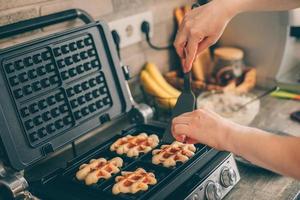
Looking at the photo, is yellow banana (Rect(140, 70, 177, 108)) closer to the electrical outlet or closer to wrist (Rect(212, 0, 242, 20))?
the electrical outlet

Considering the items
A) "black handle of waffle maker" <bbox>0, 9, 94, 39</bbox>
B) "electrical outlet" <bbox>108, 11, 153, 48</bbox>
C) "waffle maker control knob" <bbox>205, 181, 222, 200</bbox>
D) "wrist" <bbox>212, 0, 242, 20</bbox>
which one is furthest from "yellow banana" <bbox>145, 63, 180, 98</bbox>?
"waffle maker control knob" <bbox>205, 181, 222, 200</bbox>

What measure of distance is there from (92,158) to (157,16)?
2.72ft

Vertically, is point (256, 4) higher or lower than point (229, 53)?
higher

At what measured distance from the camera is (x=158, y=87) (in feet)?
5.58

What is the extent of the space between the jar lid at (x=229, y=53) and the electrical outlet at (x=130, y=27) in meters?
0.35

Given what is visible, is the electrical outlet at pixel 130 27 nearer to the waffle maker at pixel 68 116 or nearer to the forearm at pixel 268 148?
the waffle maker at pixel 68 116

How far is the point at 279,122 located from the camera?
Answer: 1523 millimetres

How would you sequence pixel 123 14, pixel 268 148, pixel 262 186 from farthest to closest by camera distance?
pixel 123 14 → pixel 262 186 → pixel 268 148

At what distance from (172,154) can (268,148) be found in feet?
1.18

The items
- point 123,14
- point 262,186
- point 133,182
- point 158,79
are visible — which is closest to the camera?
point 133,182

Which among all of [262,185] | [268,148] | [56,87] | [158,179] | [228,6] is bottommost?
[262,185]

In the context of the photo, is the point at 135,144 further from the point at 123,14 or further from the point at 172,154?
the point at 123,14

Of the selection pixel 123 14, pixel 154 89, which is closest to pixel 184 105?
pixel 154 89

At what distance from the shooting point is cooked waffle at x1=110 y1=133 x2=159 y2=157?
1200mm
